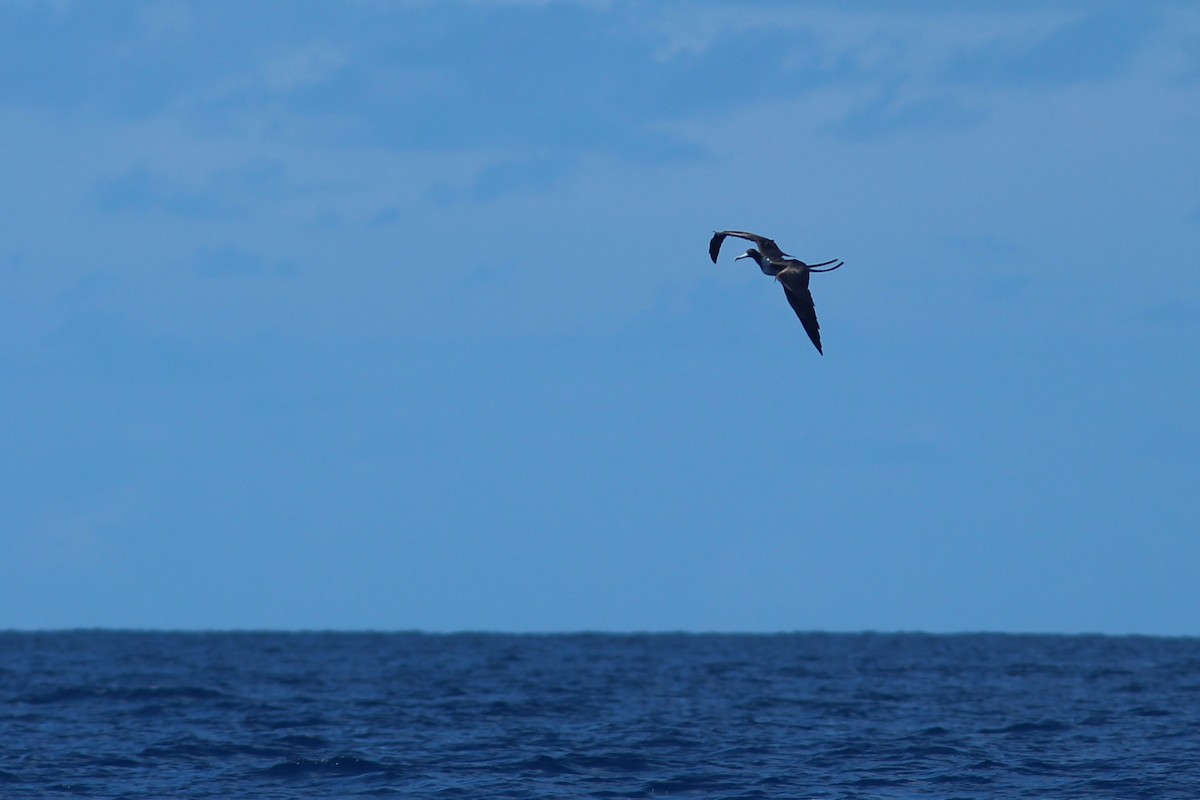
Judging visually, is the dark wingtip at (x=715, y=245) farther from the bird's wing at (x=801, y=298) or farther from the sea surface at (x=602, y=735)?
the sea surface at (x=602, y=735)

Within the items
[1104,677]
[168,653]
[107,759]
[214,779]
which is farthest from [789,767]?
[168,653]

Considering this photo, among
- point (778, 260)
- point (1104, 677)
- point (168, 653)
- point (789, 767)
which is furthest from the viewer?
point (168, 653)

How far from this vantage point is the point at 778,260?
21297 millimetres

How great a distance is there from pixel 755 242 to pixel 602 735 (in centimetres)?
1840

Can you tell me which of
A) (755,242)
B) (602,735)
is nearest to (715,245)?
(755,242)

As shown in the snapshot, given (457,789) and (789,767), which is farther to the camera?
(789,767)

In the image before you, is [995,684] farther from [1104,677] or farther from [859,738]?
[859,738]

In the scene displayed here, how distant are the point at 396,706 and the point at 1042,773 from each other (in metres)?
21.1

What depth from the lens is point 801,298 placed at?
20781 mm

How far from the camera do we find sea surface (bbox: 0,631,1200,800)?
29.8 meters

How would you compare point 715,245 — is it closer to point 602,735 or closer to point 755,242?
point 755,242

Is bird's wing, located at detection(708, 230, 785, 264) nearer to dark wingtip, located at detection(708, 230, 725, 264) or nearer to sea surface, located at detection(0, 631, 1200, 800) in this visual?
dark wingtip, located at detection(708, 230, 725, 264)

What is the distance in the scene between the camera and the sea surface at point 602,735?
29750 millimetres

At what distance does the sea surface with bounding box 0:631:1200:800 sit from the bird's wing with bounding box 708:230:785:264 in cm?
1071
